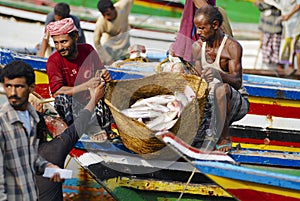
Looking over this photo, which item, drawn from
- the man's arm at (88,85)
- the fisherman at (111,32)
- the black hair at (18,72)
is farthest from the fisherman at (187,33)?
the fisherman at (111,32)

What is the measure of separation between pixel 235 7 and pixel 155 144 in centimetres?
1074

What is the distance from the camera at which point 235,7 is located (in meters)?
16.0

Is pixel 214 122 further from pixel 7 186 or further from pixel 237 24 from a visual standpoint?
pixel 237 24

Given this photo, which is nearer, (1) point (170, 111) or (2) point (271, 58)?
(1) point (170, 111)

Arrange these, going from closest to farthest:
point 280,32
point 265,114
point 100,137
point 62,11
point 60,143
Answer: point 60,143 → point 100,137 → point 265,114 → point 62,11 → point 280,32

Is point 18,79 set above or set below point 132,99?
above

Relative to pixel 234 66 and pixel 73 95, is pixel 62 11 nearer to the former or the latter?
pixel 73 95

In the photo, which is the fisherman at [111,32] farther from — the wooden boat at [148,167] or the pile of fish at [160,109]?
the pile of fish at [160,109]

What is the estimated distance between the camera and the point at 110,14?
433 inches

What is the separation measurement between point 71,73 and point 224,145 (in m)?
1.49

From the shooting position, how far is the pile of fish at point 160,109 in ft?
18.8

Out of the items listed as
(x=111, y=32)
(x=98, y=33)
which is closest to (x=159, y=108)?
(x=98, y=33)

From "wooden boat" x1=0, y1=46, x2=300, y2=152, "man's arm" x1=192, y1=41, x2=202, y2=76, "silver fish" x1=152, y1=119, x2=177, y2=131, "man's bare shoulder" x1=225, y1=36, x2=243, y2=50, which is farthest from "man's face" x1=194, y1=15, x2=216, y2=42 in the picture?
"wooden boat" x1=0, y1=46, x2=300, y2=152

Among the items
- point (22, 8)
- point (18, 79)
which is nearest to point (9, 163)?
point (18, 79)
